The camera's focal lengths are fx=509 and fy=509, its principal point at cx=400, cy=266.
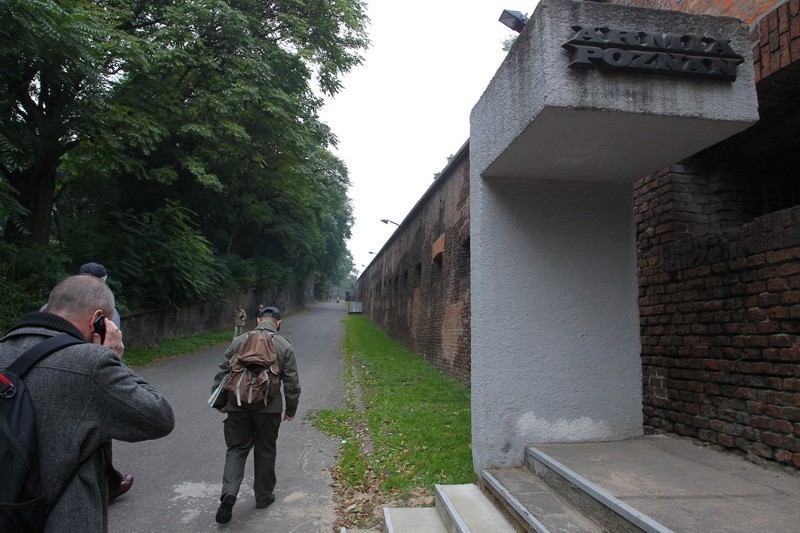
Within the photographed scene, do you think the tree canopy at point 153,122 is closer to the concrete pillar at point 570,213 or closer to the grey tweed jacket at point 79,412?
the concrete pillar at point 570,213

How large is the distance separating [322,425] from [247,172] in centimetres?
1256

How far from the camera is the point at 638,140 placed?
3672 millimetres

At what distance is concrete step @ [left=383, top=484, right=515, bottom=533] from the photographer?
3420 millimetres

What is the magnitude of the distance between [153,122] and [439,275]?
769cm

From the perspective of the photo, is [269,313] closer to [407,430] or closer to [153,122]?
[407,430]

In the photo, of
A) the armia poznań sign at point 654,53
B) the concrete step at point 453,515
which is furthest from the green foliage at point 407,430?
the armia poznań sign at point 654,53

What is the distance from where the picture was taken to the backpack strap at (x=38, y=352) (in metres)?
1.81

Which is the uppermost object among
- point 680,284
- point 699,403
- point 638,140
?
point 638,140

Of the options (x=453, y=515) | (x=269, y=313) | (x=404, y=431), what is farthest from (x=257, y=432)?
(x=404, y=431)

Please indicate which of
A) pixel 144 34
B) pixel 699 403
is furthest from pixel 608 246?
pixel 144 34

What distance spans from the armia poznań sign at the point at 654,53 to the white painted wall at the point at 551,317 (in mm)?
1317

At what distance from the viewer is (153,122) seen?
38.0 feet

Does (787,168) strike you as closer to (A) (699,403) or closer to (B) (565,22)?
(A) (699,403)

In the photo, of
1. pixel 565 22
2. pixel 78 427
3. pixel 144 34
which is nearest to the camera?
pixel 78 427
